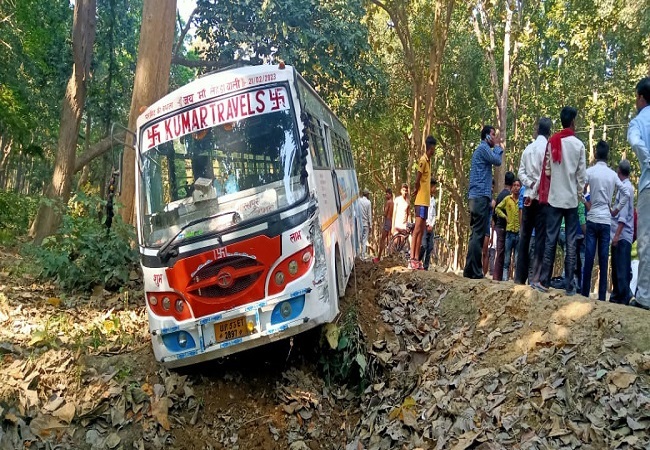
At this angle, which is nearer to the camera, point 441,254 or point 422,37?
point 441,254

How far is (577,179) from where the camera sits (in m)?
6.46

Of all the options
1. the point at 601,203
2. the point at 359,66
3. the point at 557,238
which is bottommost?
the point at 557,238

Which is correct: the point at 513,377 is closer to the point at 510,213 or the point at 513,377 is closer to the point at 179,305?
the point at 179,305

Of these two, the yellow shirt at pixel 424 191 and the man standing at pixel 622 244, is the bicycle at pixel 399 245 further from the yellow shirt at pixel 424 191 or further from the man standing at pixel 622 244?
the man standing at pixel 622 244

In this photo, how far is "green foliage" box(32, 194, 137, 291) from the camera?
8555 mm

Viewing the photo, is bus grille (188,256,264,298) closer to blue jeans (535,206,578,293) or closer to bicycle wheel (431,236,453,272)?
blue jeans (535,206,578,293)

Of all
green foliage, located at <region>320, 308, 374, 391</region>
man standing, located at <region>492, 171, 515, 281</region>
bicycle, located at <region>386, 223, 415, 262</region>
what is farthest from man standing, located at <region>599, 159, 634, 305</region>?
bicycle, located at <region>386, 223, 415, 262</region>

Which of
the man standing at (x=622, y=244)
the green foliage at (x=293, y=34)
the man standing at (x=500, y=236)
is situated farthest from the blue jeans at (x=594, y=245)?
the green foliage at (x=293, y=34)

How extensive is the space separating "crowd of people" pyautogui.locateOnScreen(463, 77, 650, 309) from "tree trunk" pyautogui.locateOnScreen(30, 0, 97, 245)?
915 centimetres

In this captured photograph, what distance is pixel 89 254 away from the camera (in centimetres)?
862

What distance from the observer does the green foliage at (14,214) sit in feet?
48.0

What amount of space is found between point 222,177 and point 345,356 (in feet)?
7.54

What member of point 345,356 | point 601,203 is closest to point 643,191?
point 601,203

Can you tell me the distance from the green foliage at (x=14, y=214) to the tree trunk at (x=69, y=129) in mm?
1530
